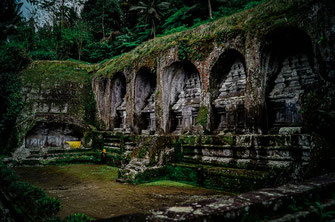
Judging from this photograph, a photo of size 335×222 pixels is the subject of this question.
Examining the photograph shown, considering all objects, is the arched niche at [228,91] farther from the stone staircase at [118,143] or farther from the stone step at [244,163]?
the stone staircase at [118,143]

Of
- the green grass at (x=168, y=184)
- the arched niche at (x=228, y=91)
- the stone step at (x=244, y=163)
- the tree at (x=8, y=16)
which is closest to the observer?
the tree at (x=8, y=16)

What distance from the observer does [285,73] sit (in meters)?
7.80

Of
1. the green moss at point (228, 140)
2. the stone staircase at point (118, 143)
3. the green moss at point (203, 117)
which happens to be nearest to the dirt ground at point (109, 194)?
the green moss at point (228, 140)

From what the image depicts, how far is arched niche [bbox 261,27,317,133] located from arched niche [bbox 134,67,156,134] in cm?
669

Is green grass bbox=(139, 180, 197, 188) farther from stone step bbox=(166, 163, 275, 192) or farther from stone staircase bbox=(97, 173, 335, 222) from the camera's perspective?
stone staircase bbox=(97, 173, 335, 222)

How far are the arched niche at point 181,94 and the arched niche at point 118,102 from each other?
4452mm

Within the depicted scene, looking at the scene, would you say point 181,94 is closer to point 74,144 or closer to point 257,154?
point 257,154

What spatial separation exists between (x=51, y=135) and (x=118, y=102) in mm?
4694

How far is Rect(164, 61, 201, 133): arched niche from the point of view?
10.8 m

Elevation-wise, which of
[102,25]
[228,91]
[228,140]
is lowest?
[228,140]

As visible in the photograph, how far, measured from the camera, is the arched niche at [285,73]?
722 cm

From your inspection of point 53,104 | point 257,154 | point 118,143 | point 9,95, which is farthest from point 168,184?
point 9,95

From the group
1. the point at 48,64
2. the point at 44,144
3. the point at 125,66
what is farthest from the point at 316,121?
the point at 48,64

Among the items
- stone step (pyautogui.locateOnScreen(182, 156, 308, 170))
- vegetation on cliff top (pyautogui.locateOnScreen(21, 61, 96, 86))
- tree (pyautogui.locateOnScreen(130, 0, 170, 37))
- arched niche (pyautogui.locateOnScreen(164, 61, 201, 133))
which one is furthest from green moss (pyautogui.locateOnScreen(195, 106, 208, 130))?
tree (pyautogui.locateOnScreen(130, 0, 170, 37))
